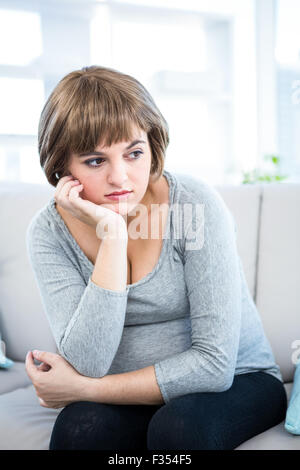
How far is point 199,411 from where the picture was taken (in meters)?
0.93

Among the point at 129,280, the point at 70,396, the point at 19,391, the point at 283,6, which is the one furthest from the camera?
the point at 283,6

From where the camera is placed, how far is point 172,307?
1095 millimetres

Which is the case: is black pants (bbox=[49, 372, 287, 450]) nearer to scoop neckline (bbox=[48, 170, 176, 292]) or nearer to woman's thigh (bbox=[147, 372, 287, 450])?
woman's thigh (bbox=[147, 372, 287, 450])

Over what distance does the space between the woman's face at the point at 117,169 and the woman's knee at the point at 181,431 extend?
42 centimetres

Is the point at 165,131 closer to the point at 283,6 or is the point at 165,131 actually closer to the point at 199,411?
the point at 199,411

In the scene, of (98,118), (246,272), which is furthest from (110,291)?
(246,272)

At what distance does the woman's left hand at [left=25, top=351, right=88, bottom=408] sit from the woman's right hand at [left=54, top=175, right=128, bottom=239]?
11.1 inches

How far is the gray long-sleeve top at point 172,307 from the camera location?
999 mm

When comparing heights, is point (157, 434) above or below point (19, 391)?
above

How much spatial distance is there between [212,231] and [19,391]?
73 centimetres

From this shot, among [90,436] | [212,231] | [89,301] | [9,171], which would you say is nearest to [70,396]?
[90,436]

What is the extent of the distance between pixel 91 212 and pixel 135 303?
0.22 m

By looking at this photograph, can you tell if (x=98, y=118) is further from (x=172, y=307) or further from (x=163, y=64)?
(x=163, y=64)

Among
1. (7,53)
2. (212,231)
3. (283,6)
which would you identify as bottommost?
(212,231)
